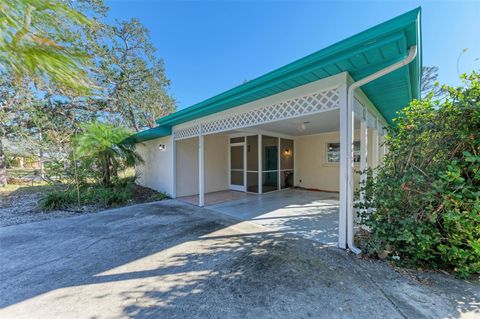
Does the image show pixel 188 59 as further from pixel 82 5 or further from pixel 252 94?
pixel 252 94

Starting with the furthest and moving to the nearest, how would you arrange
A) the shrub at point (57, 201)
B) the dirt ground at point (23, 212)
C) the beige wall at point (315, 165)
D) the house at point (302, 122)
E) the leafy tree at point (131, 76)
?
the leafy tree at point (131, 76), the beige wall at point (315, 165), the shrub at point (57, 201), the dirt ground at point (23, 212), the house at point (302, 122)

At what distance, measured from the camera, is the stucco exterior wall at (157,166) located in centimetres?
788

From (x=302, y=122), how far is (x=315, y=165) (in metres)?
3.56

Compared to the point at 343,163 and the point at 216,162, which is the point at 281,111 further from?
the point at 216,162

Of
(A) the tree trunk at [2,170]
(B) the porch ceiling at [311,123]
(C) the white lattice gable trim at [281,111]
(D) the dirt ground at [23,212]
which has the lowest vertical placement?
(D) the dirt ground at [23,212]

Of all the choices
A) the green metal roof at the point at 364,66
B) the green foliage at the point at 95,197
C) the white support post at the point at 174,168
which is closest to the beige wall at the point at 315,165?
the green metal roof at the point at 364,66

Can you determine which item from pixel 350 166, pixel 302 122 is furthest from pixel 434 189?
pixel 302 122

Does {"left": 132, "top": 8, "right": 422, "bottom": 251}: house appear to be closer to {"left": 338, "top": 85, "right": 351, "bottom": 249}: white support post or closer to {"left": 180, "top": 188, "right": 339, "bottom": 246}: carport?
{"left": 338, "top": 85, "right": 351, "bottom": 249}: white support post

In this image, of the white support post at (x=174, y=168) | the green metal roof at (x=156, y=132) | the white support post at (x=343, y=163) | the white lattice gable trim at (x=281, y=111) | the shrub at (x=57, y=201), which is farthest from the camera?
the white support post at (x=174, y=168)

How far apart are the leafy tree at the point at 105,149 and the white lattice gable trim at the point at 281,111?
11.9 ft

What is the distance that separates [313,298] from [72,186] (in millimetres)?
8045

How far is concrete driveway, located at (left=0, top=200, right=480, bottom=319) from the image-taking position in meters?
1.88

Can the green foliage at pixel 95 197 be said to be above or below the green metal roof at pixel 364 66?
below

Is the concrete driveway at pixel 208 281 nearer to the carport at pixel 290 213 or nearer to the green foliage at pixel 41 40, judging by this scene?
the carport at pixel 290 213
